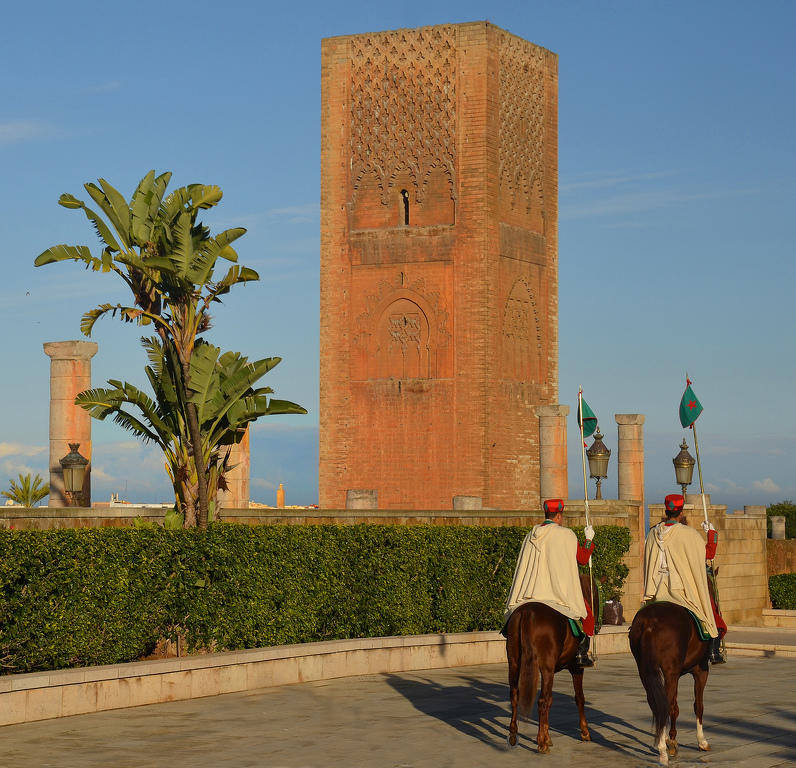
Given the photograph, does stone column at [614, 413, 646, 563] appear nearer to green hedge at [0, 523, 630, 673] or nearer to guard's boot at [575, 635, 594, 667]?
green hedge at [0, 523, 630, 673]

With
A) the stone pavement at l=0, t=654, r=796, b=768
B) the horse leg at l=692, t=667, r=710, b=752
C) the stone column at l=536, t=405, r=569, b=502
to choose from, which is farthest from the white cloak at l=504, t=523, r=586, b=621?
the stone column at l=536, t=405, r=569, b=502

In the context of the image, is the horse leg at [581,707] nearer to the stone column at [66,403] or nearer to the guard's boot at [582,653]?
the guard's boot at [582,653]

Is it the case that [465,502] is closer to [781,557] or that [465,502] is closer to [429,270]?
[429,270]

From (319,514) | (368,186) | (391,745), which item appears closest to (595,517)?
(319,514)

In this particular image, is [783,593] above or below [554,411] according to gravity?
below

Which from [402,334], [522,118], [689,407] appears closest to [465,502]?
[402,334]

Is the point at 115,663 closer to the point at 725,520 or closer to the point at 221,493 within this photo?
the point at 221,493

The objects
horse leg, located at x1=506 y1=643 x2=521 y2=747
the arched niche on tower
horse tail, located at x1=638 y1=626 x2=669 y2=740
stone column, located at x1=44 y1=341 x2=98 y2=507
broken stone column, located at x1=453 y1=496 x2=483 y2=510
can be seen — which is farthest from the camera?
the arched niche on tower

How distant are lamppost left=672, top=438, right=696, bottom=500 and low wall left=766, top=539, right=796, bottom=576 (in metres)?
14.3

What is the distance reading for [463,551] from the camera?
60.0 feet

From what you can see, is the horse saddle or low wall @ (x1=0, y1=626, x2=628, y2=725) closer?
the horse saddle

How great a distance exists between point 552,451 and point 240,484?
9200 mm

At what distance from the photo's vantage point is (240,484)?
93.5 ft

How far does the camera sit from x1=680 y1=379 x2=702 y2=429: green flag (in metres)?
18.4
